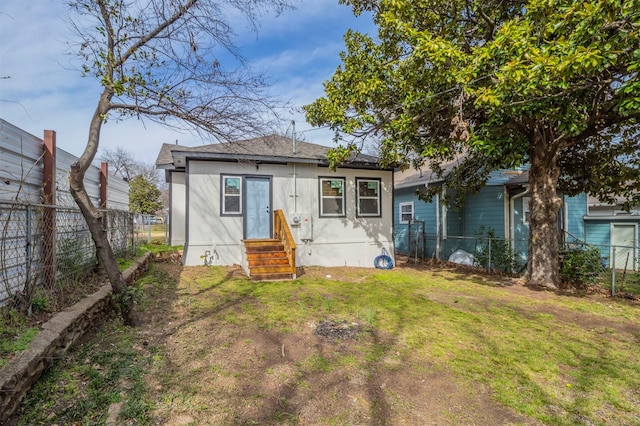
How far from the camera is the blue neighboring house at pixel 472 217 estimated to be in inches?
424

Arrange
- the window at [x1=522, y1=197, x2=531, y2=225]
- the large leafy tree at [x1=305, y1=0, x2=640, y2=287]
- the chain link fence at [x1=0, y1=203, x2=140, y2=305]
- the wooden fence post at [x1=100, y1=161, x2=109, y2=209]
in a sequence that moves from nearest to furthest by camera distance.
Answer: the chain link fence at [x1=0, y1=203, x2=140, y2=305], the large leafy tree at [x1=305, y1=0, x2=640, y2=287], the wooden fence post at [x1=100, y1=161, x2=109, y2=209], the window at [x1=522, y1=197, x2=531, y2=225]

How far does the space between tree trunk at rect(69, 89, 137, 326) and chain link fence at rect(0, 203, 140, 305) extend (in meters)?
0.44

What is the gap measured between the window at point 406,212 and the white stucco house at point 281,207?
14.3 ft

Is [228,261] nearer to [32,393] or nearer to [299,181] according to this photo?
[299,181]

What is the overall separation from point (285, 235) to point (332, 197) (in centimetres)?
225

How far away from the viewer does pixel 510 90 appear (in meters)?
5.21

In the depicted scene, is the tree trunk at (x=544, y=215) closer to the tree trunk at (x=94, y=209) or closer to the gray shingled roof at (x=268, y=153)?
the gray shingled roof at (x=268, y=153)

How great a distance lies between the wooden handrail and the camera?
7521 mm

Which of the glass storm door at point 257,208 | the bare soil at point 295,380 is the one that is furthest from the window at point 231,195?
the bare soil at point 295,380

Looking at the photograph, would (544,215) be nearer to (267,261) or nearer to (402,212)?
→ (267,261)

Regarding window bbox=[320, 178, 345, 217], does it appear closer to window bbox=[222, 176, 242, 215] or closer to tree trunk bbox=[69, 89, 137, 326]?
window bbox=[222, 176, 242, 215]

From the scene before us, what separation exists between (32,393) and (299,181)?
7440 mm

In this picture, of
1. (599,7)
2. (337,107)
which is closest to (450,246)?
(337,107)

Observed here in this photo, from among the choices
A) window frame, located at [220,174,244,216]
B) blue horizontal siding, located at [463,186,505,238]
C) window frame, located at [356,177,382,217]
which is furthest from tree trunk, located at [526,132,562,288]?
window frame, located at [220,174,244,216]
